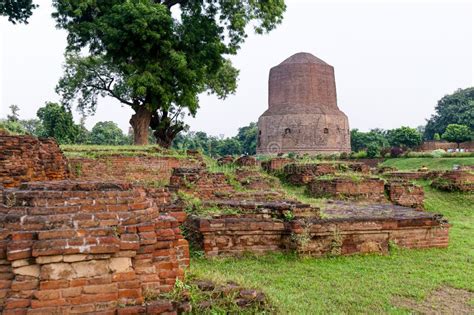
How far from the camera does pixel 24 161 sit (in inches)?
233

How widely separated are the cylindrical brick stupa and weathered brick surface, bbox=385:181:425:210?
18709mm

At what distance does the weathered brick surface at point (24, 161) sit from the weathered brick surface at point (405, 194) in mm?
6948

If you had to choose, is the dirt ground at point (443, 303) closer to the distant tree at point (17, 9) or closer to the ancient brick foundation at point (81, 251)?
the ancient brick foundation at point (81, 251)

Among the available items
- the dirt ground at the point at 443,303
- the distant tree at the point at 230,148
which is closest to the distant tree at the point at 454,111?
the distant tree at the point at 230,148

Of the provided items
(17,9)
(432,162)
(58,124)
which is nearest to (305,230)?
(17,9)

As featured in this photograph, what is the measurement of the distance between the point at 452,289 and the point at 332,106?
26101mm

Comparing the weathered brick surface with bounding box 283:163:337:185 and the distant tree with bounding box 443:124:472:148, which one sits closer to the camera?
the weathered brick surface with bounding box 283:163:337:185

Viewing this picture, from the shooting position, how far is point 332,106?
2894 centimetres

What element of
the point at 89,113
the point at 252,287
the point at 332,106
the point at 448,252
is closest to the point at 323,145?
the point at 332,106

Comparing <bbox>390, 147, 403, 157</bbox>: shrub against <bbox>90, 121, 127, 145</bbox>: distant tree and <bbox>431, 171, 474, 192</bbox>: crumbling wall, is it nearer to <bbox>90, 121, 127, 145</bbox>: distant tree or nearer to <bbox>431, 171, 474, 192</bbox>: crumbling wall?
<bbox>431, 171, 474, 192</bbox>: crumbling wall

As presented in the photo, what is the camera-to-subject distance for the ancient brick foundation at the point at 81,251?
222cm

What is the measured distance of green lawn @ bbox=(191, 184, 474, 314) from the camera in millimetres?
3209

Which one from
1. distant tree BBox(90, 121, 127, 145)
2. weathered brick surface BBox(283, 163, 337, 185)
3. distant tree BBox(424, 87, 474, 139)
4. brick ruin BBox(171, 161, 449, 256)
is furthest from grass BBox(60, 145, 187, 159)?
distant tree BBox(424, 87, 474, 139)

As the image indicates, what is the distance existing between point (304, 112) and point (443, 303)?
2491cm
